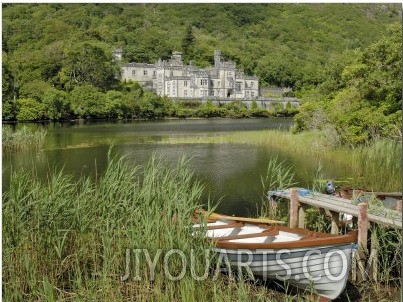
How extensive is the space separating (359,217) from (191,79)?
68.6 meters

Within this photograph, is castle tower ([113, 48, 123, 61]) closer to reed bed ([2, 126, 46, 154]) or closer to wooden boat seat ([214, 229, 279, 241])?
reed bed ([2, 126, 46, 154])

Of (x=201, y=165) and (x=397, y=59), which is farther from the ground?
(x=397, y=59)

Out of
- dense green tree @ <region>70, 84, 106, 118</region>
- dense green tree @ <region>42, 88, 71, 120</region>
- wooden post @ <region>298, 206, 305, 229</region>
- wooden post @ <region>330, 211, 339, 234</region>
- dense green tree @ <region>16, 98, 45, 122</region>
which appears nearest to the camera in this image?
wooden post @ <region>330, 211, 339, 234</region>

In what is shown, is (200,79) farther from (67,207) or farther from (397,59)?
(67,207)

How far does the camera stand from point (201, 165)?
1552 cm

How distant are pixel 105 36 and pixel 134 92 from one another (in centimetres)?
3857

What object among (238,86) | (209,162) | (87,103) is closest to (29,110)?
(87,103)

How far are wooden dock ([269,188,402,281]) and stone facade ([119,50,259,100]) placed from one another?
212 ft

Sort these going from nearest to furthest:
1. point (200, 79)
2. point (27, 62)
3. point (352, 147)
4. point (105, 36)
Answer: point (352, 147)
point (27, 62)
point (200, 79)
point (105, 36)

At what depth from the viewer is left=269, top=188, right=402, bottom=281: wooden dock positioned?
5934mm

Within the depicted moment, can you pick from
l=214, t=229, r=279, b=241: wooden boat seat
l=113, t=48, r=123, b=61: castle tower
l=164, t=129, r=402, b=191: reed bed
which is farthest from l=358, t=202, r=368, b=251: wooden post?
l=113, t=48, r=123, b=61: castle tower

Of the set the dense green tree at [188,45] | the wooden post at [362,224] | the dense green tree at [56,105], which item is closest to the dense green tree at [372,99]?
the wooden post at [362,224]

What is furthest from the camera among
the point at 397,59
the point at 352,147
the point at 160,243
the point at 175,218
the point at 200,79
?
the point at 200,79

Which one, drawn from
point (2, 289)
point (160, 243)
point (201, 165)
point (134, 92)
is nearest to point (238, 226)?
point (160, 243)
